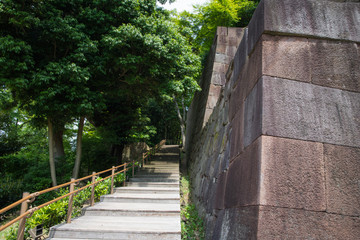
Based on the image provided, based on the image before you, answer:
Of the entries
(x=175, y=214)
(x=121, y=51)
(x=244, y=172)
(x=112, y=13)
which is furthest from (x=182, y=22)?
(x=244, y=172)

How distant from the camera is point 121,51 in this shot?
700cm

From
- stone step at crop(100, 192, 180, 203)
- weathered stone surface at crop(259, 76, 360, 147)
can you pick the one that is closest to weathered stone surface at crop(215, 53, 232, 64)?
stone step at crop(100, 192, 180, 203)

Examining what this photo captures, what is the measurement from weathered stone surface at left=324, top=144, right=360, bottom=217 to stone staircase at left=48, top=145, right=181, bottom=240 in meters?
2.65

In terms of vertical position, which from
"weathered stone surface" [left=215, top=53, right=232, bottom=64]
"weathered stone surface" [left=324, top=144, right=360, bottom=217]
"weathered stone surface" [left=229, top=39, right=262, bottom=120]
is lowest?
"weathered stone surface" [left=324, top=144, right=360, bottom=217]

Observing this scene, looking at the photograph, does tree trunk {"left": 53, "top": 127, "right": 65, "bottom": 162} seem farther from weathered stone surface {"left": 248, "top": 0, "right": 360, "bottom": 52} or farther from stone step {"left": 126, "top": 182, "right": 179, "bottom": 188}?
weathered stone surface {"left": 248, "top": 0, "right": 360, "bottom": 52}

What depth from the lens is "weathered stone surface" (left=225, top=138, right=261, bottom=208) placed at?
5.83 feet

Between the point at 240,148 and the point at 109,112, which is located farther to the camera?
the point at 109,112

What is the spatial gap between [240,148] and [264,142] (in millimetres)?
547

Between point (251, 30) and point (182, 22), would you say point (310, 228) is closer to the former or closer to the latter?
point (251, 30)

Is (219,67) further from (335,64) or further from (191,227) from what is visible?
(335,64)

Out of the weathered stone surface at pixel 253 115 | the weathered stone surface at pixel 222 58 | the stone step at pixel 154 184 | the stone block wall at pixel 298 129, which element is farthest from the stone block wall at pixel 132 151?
the stone block wall at pixel 298 129

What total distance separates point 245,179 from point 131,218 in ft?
11.2

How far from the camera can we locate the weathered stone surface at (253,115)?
195 cm

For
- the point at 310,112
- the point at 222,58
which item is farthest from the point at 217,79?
the point at 310,112
